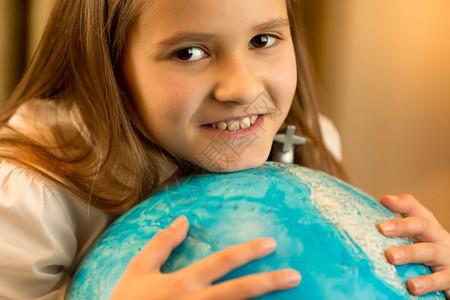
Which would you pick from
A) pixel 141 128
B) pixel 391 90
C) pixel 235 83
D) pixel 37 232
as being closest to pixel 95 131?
pixel 141 128

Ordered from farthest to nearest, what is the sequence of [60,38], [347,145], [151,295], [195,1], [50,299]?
[347,145] → [60,38] → [50,299] → [195,1] → [151,295]

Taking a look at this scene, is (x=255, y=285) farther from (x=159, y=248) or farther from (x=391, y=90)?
(x=391, y=90)

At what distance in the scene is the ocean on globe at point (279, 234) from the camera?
884 millimetres

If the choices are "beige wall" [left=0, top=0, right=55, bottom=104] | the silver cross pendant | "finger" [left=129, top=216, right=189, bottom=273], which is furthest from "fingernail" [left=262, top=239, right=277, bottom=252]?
"beige wall" [left=0, top=0, right=55, bottom=104]

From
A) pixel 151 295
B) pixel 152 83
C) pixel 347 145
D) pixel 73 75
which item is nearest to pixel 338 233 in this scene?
pixel 151 295

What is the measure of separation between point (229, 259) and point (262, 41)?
0.48 meters

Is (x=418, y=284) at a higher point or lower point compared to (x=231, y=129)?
lower

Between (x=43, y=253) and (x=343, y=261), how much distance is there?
56 centimetres

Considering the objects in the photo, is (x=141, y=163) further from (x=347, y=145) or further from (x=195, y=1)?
(x=347, y=145)

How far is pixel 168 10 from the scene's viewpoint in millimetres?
1063

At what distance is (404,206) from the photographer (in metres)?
1.21

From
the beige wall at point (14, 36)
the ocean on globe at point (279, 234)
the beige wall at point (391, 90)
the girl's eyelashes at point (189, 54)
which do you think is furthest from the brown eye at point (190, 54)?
the beige wall at point (391, 90)

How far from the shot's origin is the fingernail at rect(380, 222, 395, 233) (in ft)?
3.24

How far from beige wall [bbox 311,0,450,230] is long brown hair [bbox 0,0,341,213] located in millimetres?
1377
